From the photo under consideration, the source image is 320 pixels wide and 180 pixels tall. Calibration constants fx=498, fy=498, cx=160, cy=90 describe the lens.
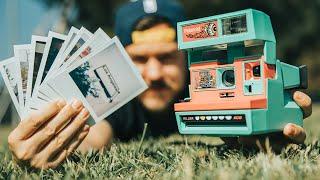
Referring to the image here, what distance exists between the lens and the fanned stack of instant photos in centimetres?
273

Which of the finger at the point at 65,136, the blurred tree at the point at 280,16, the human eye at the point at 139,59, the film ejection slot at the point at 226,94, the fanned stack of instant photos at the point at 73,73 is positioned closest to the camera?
Result: the film ejection slot at the point at 226,94

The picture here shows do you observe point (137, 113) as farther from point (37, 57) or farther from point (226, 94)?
point (226, 94)

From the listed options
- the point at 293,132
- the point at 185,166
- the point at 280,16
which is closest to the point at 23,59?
the point at 185,166

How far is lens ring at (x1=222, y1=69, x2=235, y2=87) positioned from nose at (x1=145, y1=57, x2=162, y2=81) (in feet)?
4.20

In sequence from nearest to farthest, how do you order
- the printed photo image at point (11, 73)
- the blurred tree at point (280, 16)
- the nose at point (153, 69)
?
the printed photo image at point (11, 73) → the nose at point (153, 69) → the blurred tree at point (280, 16)

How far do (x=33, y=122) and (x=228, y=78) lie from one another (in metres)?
1.01

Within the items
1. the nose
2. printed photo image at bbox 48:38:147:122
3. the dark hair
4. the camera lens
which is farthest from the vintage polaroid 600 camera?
the dark hair

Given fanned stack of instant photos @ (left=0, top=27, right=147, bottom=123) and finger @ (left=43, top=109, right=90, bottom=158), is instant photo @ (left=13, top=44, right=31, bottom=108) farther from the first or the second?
finger @ (left=43, top=109, right=90, bottom=158)

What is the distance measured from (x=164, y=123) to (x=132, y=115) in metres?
0.30

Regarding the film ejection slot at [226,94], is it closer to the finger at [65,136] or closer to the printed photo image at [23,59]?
the finger at [65,136]

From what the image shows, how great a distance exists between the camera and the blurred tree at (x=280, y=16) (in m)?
20.9

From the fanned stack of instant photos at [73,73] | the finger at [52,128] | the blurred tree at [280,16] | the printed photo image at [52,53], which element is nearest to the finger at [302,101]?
the fanned stack of instant photos at [73,73]

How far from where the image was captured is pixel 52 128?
2566mm

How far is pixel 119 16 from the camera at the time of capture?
165 inches
